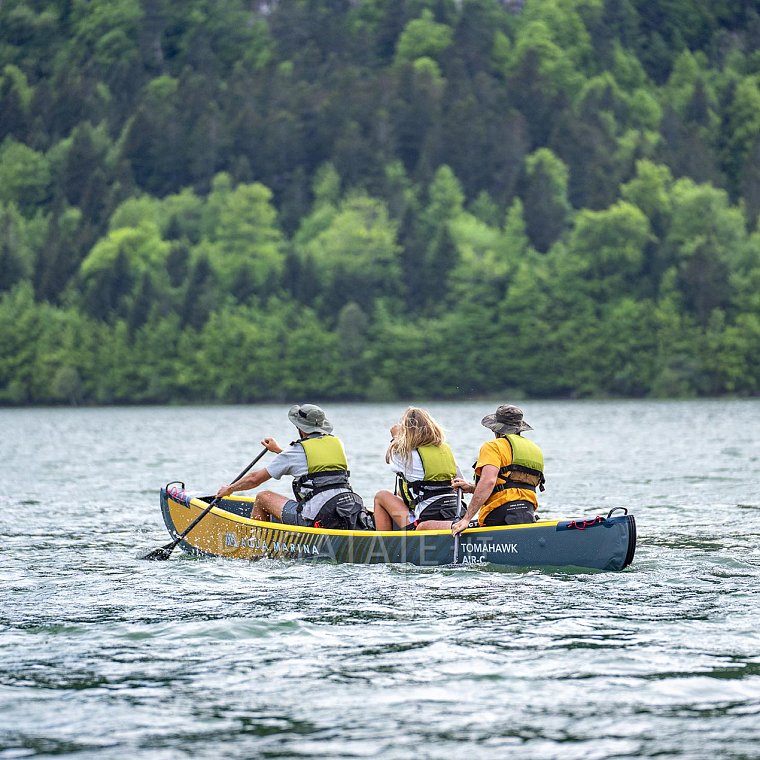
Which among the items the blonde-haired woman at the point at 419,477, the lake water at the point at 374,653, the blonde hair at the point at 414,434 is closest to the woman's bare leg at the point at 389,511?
the blonde-haired woman at the point at 419,477

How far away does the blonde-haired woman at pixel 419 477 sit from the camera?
15.6 meters

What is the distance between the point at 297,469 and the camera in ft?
53.5

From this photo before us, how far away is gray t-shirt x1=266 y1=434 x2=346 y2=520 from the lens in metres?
16.1

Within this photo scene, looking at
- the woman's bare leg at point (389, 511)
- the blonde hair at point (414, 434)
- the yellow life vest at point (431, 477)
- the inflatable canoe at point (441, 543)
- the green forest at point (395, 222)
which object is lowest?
the inflatable canoe at point (441, 543)

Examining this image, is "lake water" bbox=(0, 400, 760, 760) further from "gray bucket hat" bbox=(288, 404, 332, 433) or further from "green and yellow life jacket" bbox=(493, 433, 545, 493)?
"gray bucket hat" bbox=(288, 404, 332, 433)

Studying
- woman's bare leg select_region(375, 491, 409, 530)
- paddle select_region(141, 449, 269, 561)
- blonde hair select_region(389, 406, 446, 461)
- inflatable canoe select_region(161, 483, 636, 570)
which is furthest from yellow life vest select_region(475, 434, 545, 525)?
paddle select_region(141, 449, 269, 561)

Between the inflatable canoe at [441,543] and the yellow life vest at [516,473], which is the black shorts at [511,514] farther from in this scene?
the inflatable canoe at [441,543]

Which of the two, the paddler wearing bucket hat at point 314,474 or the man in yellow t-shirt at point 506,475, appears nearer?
the man in yellow t-shirt at point 506,475

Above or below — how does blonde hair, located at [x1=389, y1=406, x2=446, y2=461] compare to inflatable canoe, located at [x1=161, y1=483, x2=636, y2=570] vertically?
above

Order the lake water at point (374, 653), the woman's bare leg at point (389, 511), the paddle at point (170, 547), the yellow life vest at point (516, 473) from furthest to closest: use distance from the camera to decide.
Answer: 1. the paddle at point (170, 547)
2. the woman's bare leg at point (389, 511)
3. the yellow life vest at point (516, 473)
4. the lake water at point (374, 653)

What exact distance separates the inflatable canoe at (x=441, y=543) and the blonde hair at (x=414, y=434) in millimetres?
916

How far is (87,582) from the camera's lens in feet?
51.2

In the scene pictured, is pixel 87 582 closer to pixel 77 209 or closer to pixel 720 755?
pixel 720 755

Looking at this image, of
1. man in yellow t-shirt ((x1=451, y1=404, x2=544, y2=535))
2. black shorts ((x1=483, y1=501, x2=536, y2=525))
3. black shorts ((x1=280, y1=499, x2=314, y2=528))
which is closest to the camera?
man in yellow t-shirt ((x1=451, y1=404, x2=544, y2=535))
